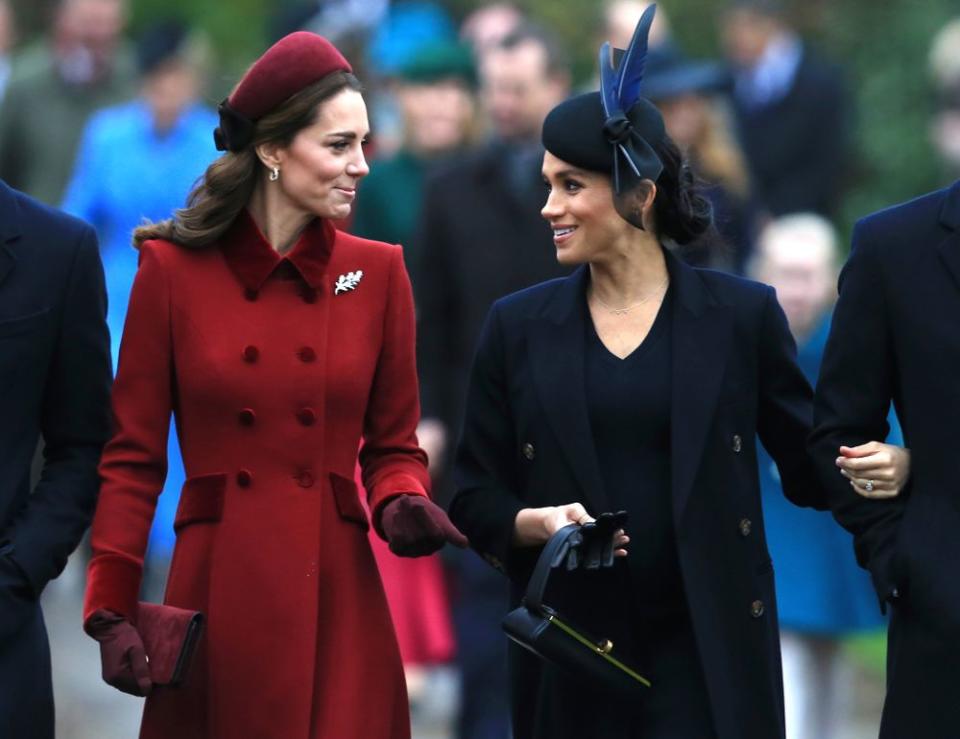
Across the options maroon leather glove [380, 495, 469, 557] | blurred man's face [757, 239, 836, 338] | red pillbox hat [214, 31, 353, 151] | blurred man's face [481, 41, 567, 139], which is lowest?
maroon leather glove [380, 495, 469, 557]

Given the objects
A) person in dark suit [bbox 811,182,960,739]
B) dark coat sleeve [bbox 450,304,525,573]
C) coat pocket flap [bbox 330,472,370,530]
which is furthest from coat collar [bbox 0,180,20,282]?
person in dark suit [bbox 811,182,960,739]

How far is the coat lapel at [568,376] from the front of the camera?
659 centimetres

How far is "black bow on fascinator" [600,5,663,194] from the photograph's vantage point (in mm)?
6664

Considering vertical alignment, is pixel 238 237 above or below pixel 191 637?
above

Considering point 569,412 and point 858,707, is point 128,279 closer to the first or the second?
point 858,707

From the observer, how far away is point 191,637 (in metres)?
6.34

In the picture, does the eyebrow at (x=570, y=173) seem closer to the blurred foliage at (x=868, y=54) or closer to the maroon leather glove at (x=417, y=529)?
the maroon leather glove at (x=417, y=529)

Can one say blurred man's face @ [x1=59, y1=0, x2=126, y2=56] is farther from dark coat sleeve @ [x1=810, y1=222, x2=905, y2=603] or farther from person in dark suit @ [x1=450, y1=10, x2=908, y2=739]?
dark coat sleeve @ [x1=810, y1=222, x2=905, y2=603]

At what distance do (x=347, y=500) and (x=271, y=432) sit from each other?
0.24 m

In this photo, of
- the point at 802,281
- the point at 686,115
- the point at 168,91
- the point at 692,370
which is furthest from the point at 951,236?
the point at 168,91

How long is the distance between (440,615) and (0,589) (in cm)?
455

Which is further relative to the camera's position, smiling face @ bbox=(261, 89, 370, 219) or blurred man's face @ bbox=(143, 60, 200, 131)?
blurred man's face @ bbox=(143, 60, 200, 131)

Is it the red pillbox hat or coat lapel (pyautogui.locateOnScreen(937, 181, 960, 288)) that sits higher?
the red pillbox hat

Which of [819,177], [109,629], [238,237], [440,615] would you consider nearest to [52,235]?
[238,237]
